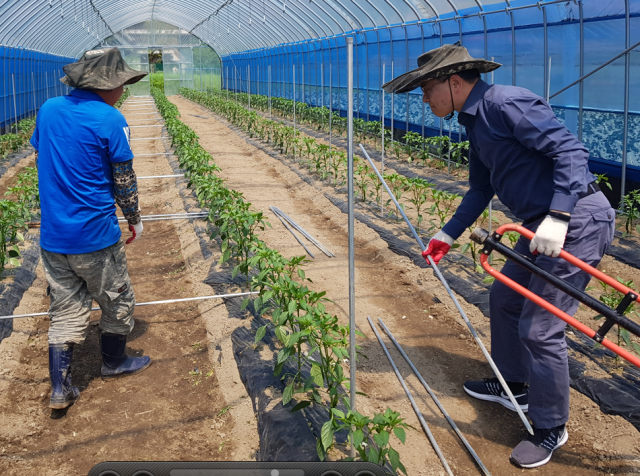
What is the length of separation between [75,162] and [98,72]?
0.48 metres

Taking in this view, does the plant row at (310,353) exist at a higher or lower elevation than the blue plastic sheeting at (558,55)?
lower

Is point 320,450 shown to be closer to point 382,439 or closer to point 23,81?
point 382,439

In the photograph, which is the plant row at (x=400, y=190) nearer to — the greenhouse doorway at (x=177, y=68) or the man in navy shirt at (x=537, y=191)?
the man in navy shirt at (x=537, y=191)

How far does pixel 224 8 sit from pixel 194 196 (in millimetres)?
17170

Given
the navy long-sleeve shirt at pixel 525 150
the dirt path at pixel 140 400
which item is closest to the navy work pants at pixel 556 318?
the navy long-sleeve shirt at pixel 525 150

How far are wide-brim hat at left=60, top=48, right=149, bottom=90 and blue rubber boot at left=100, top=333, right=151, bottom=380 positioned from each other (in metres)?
1.34

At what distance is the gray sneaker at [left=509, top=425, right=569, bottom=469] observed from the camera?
2.43 m

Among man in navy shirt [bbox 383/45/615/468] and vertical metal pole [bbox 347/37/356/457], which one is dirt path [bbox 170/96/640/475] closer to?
man in navy shirt [bbox 383/45/615/468]

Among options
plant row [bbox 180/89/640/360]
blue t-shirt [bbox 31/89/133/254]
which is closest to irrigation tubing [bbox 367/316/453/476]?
plant row [bbox 180/89/640/360]

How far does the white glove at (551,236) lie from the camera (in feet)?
6.89

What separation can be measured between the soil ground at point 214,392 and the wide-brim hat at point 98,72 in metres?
1.64

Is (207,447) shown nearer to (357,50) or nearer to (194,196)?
(194,196)

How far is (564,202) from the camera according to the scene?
7.04 feet

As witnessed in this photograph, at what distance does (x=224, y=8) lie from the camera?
22.3 m
